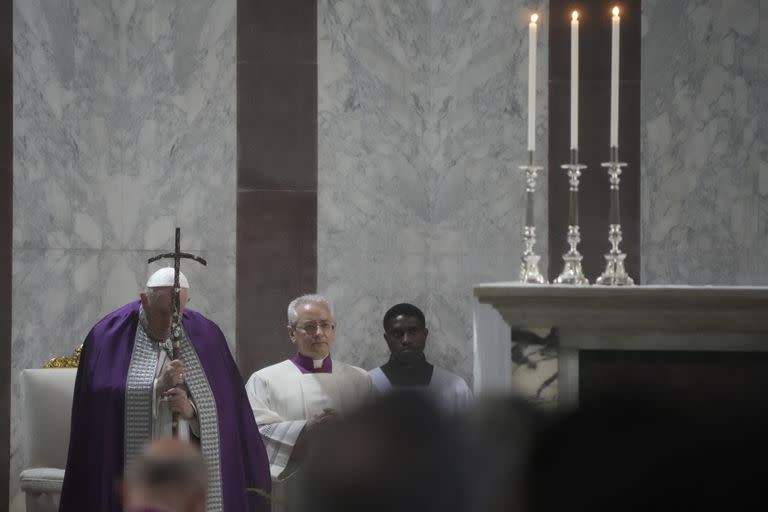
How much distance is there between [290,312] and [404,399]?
6.16m

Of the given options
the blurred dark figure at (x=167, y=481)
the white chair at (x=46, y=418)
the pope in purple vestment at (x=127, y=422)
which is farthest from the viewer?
the white chair at (x=46, y=418)

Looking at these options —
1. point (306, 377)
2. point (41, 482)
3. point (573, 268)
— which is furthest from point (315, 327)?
point (573, 268)

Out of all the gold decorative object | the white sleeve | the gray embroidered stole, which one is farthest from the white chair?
the white sleeve

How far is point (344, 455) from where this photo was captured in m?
0.42

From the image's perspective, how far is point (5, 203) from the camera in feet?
21.3

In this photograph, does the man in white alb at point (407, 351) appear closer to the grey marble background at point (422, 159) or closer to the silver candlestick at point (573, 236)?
the grey marble background at point (422, 159)

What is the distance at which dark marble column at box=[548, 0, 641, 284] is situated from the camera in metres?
7.02

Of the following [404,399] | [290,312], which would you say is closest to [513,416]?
[404,399]

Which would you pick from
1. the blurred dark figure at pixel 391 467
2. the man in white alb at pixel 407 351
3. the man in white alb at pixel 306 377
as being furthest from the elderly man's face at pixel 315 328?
the blurred dark figure at pixel 391 467

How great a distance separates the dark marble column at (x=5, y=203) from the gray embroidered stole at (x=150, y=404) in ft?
3.59

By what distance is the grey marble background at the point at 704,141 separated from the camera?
688 centimetres

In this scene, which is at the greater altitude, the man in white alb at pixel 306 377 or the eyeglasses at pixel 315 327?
the eyeglasses at pixel 315 327

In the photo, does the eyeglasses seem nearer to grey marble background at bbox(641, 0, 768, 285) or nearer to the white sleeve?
the white sleeve

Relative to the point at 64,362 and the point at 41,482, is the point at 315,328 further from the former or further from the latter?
the point at 41,482
